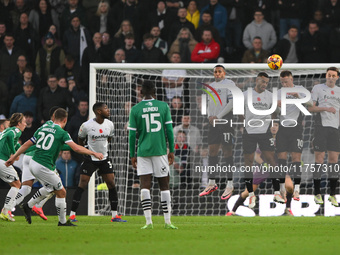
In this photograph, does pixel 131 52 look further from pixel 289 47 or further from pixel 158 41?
pixel 289 47

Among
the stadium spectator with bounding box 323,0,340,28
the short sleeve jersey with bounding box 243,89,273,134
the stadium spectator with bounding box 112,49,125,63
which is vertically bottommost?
the short sleeve jersey with bounding box 243,89,273,134

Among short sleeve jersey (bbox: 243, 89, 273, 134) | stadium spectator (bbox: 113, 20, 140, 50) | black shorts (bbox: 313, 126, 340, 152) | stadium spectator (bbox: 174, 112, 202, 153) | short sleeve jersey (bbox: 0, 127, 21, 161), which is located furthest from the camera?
stadium spectator (bbox: 113, 20, 140, 50)

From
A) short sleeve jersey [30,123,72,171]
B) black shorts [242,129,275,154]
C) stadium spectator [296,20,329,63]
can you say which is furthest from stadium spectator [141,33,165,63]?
short sleeve jersey [30,123,72,171]

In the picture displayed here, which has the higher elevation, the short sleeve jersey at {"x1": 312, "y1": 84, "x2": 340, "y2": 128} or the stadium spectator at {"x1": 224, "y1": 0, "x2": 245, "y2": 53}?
the stadium spectator at {"x1": 224, "y1": 0, "x2": 245, "y2": 53}

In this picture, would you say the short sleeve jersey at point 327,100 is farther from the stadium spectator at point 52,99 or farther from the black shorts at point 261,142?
the stadium spectator at point 52,99

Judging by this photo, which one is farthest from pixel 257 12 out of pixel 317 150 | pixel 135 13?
pixel 317 150

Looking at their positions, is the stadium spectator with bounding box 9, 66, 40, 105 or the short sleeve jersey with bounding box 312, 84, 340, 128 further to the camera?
A: the stadium spectator with bounding box 9, 66, 40, 105

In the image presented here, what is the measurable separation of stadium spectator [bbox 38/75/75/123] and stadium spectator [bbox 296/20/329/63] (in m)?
6.19

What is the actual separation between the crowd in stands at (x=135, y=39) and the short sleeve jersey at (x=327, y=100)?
3044 millimetres

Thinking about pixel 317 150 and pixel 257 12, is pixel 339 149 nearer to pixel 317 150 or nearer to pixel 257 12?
pixel 317 150

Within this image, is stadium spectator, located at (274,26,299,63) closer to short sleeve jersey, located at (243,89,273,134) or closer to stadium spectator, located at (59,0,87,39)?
short sleeve jersey, located at (243,89,273,134)

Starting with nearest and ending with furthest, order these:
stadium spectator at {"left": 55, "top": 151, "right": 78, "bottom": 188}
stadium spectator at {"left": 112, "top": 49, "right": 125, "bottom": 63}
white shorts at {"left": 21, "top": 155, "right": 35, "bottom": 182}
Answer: white shorts at {"left": 21, "top": 155, "right": 35, "bottom": 182}, stadium spectator at {"left": 55, "top": 151, "right": 78, "bottom": 188}, stadium spectator at {"left": 112, "top": 49, "right": 125, "bottom": 63}

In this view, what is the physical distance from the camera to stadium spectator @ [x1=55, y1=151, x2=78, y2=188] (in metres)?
17.3

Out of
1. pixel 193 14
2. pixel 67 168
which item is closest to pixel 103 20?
pixel 193 14
